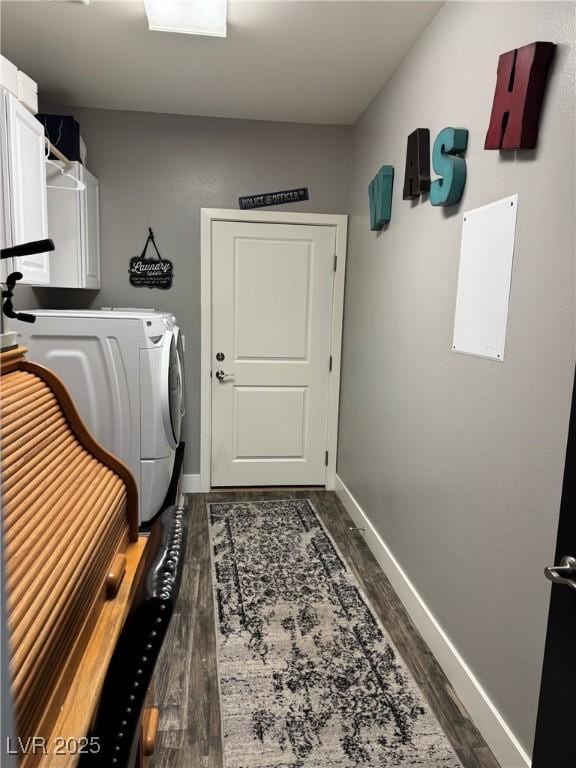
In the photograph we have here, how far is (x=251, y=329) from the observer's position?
12.8 feet

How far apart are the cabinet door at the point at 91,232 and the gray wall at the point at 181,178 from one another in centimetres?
7

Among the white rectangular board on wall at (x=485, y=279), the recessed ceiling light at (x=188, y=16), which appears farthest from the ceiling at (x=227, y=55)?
the white rectangular board on wall at (x=485, y=279)

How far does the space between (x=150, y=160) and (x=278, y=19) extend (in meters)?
1.57

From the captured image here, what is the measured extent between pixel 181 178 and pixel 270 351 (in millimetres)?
1351

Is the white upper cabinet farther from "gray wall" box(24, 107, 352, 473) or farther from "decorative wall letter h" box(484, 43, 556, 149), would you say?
"decorative wall letter h" box(484, 43, 556, 149)

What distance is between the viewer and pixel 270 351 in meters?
3.95

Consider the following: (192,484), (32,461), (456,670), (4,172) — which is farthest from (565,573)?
(192,484)

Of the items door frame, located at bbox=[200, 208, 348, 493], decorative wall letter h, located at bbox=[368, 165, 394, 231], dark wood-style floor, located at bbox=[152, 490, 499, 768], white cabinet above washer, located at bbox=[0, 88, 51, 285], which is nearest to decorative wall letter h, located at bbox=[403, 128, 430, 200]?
Result: decorative wall letter h, located at bbox=[368, 165, 394, 231]

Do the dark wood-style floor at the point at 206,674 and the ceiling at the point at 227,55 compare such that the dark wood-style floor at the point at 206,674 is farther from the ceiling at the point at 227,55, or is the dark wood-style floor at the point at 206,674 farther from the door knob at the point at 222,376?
the ceiling at the point at 227,55

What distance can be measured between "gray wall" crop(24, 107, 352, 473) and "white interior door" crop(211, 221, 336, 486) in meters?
0.21

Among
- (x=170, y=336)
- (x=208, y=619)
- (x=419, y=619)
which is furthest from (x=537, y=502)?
(x=170, y=336)

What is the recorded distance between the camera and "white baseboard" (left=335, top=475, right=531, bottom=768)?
65.1 inches

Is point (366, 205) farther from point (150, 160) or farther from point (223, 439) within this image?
point (223, 439)

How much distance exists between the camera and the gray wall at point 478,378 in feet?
4.89
